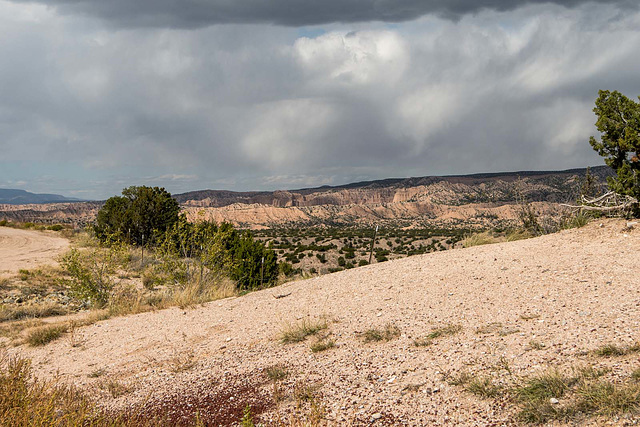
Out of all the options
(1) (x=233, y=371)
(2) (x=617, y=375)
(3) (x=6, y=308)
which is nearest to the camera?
(2) (x=617, y=375)

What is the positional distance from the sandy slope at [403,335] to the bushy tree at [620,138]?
1.12 meters

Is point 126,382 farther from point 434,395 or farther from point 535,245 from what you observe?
point 535,245

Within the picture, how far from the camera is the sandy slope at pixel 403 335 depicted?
4129 mm

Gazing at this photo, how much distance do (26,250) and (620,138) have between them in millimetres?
35860

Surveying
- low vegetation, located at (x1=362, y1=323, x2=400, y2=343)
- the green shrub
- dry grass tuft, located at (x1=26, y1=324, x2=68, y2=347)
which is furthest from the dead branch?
the green shrub

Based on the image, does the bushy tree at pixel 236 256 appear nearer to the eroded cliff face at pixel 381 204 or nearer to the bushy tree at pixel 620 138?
the bushy tree at pixel 620 138

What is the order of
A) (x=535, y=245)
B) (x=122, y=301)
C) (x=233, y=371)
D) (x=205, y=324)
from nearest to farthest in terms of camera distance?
(x=233, y=371), (x=205, y=324), (x=535, y=245), (x=122, y=301)

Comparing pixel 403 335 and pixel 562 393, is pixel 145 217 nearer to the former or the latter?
pixel 403 335

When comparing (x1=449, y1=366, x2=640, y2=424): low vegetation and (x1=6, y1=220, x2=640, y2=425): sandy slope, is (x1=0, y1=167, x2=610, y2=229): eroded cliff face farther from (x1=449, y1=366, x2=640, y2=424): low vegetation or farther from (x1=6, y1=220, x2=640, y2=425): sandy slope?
(x1=449, y1=366, x2=640, y2=424): low vegetation

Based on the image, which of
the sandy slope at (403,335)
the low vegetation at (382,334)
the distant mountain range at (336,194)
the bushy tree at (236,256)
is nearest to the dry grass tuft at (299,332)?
the sandy slope at (403,335)

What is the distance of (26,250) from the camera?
29.2 meters

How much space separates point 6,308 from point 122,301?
4764 millimetres

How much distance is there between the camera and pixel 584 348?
413 centimetres

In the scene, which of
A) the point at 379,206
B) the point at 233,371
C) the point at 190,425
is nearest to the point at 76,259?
the point at 233,371
